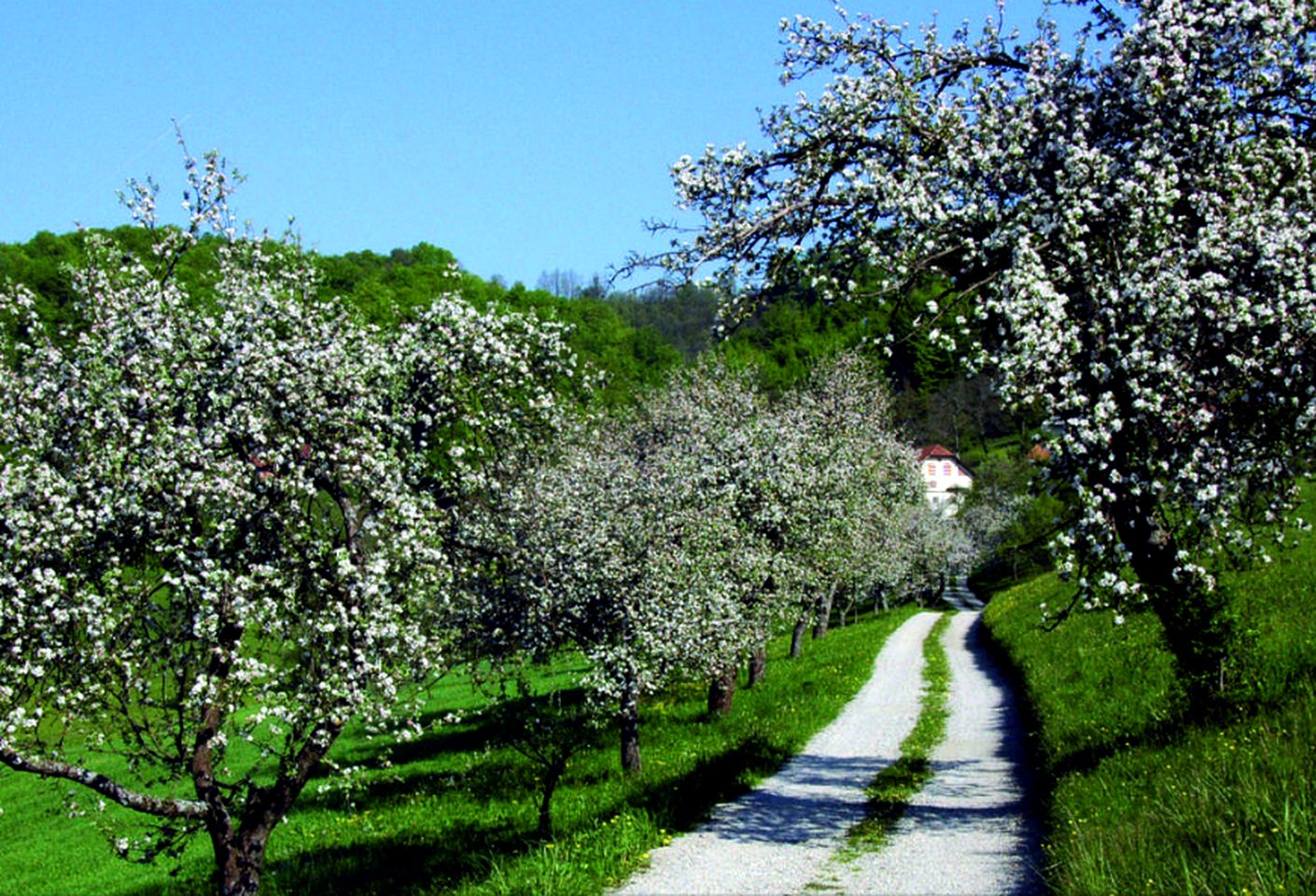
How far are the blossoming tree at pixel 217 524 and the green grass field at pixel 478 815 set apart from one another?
1.07 meters

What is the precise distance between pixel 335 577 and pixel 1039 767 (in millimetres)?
11352

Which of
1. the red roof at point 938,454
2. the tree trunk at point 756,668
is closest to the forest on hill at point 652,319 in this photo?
the red roof at point 938,454

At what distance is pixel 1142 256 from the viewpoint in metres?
10.8

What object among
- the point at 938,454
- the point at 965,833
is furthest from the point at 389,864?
the point at 938,454

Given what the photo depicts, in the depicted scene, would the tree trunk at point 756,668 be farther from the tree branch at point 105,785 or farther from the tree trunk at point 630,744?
the tree branch at point 105,785

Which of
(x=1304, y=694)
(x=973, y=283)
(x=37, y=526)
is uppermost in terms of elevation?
(x=973, y=283)

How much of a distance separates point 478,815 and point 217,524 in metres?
11.8

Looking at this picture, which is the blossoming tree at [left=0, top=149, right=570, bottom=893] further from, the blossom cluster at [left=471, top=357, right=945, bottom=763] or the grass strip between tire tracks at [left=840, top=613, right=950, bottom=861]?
the grass strip between tire tracks at [left=840, top=613, right=950, bottom=861]

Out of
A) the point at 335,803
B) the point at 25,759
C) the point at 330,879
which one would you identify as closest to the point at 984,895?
the point at 25,759

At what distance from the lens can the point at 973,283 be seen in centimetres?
1181

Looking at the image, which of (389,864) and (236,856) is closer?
(236,856)

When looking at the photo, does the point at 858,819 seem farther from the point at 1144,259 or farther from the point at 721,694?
the point at 721,694

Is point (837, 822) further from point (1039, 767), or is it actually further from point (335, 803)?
point (335, 803)

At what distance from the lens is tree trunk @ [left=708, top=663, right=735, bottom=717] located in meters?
27.1
